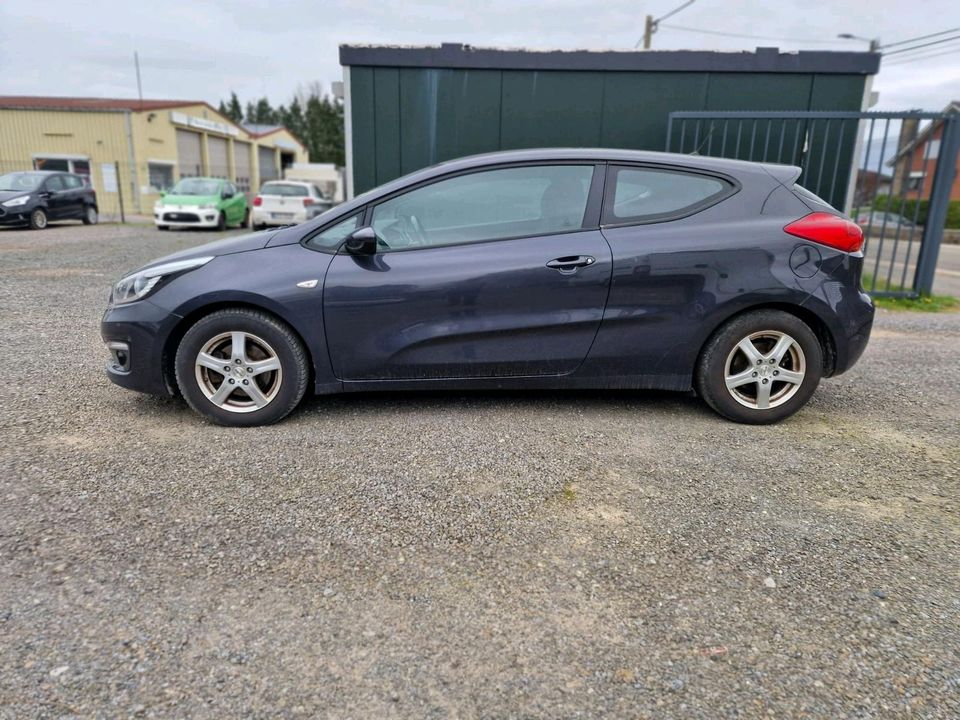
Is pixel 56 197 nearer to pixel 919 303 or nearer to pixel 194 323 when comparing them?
pixel 194 323

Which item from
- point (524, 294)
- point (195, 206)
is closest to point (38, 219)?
point (195, 206)

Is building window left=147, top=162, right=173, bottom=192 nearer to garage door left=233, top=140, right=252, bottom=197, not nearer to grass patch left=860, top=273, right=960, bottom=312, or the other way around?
garage door left=233, top=140, right=252, bottom=197

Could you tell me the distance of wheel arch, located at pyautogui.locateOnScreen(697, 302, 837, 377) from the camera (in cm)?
388

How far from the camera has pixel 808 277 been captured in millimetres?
3830

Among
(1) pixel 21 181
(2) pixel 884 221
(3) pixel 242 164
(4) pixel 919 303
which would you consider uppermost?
(3) pixel 242 164

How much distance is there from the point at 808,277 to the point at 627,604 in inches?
94.5

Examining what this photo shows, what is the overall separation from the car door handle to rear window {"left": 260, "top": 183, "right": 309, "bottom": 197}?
1570 centimetres

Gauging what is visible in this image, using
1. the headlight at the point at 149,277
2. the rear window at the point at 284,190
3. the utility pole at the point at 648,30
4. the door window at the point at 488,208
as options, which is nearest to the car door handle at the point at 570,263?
the door window at the point at 488,208

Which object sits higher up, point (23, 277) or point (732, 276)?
point (732, 276)

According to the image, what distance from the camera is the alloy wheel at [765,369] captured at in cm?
388

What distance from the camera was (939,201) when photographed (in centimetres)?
794

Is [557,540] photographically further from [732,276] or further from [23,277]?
[23,277]

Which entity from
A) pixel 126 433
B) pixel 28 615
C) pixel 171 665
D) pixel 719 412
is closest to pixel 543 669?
pixel 171 665

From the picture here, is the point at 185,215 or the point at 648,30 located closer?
the point at 185,215
